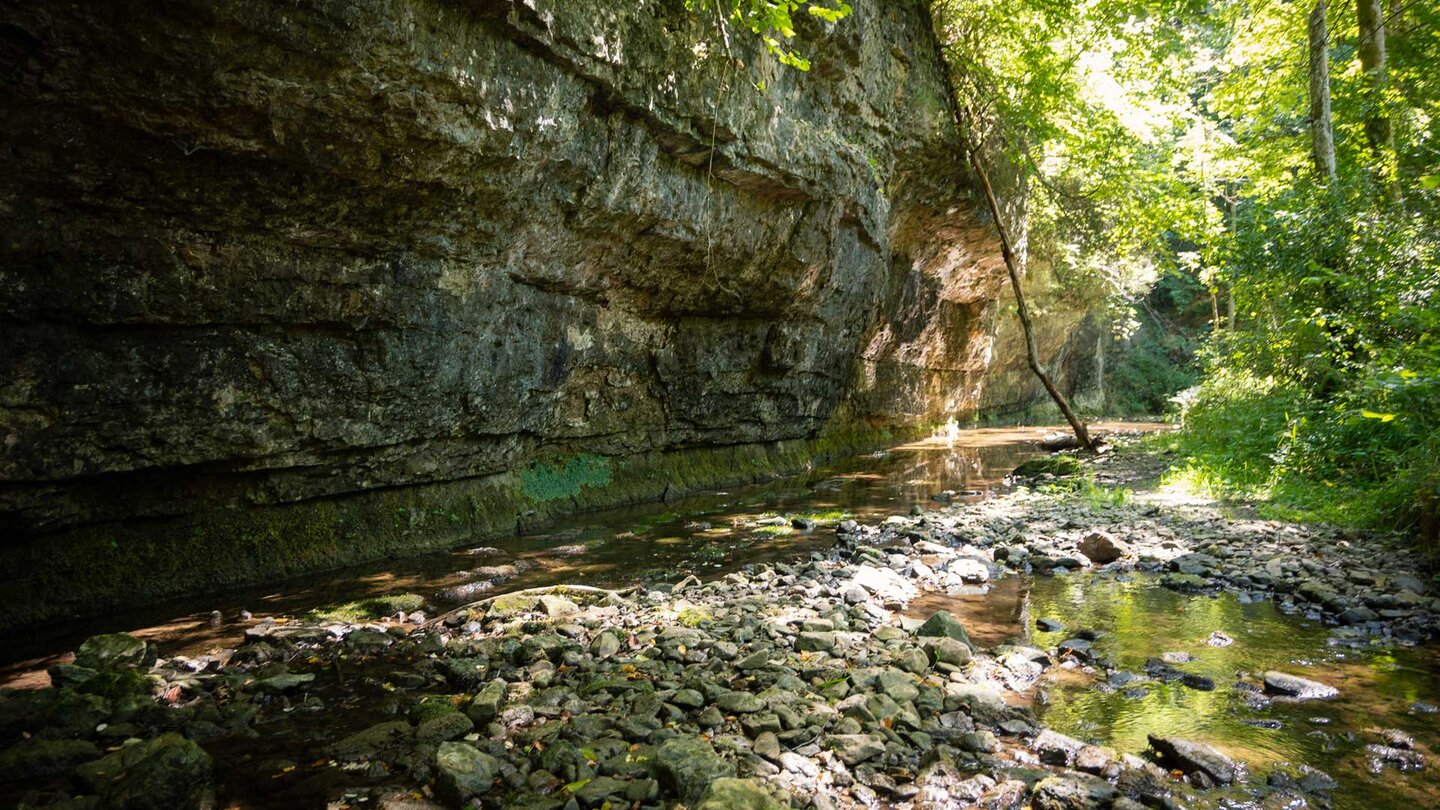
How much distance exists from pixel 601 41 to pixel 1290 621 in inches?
316

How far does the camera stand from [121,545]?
256 inches

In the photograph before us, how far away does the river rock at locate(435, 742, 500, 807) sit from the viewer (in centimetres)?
296

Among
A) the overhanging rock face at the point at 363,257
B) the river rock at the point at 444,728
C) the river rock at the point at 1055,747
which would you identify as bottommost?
the river rock at the point at 444,728

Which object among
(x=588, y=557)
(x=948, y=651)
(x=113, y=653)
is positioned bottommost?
(x=588, y=557)

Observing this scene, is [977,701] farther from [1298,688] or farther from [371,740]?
[371,740]

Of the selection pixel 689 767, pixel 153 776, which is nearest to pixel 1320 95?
pixel 689 767

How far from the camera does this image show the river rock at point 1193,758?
310 cm

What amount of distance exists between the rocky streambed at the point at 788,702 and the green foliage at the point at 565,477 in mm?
4251

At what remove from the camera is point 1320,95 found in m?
11.5

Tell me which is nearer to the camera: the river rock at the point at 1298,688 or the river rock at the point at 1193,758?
the river rock at the point at 1193,758

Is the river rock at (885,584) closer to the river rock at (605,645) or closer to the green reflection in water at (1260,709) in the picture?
the green reflection in water at (1260,709)

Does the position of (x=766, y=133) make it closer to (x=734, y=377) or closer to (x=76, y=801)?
(x=734, y=377)

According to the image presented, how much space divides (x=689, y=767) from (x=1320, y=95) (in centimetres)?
1429

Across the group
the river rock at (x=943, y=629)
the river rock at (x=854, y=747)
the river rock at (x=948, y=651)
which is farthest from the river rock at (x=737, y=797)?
the river rock at (x=943, y=629)
